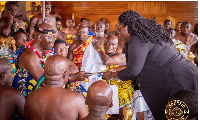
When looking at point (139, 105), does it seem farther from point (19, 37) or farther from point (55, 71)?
point (55, 71)

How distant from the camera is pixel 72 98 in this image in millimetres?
2568

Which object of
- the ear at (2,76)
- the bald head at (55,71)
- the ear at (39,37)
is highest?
the ear at (39,37)

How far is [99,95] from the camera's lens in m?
2.22

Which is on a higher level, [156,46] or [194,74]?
[156,46]

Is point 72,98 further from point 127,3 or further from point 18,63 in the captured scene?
point 127,3

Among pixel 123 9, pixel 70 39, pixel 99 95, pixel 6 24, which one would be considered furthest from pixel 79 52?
pixel 123 9

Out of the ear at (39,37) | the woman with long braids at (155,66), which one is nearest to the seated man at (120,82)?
the ear at (39,37)

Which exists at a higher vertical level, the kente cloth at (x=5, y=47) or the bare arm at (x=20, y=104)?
the kente cloth at (x=5, y=47)

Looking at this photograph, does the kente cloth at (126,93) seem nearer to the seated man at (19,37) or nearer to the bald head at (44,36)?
the bald head at (44,36)

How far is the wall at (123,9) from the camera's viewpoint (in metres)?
12.8

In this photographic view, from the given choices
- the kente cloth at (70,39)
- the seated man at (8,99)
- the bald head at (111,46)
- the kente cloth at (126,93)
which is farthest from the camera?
the kente cloth at (70,39)

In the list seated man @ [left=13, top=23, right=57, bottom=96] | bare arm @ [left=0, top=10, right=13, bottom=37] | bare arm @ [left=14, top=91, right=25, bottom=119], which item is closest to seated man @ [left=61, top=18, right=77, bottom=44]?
bare arm @ [left=0, top=10, right=13, bottom=37]

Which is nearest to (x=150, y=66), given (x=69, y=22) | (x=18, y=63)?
(x=18, y=63)

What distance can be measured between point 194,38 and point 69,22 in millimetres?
3909
